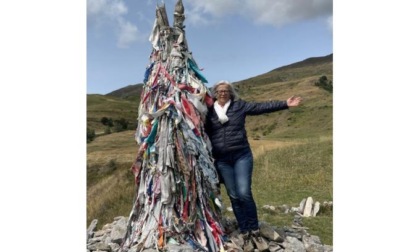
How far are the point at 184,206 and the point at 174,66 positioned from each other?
53.0 inches

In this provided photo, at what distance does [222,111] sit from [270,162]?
8.66 m

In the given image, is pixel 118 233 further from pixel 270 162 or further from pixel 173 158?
pixel 270 162

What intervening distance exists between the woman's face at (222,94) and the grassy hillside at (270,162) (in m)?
0.54

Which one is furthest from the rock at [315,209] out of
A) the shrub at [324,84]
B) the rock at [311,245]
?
the shrub at [324,84]

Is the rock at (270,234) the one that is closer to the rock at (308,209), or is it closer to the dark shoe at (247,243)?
the dark shoe at (247,243)

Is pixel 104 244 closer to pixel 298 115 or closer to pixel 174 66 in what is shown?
pixel 174 66

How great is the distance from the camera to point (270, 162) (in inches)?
507

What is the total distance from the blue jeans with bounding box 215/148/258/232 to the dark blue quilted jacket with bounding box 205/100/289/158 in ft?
0.27

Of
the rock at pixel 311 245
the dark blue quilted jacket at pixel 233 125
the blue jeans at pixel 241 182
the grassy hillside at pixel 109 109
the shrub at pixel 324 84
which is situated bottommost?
the rock at pixel 311 245

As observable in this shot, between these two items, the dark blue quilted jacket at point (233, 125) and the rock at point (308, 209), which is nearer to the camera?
the dark blue quilted jacket at point (233, 125)

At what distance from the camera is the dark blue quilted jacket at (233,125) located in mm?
4406
